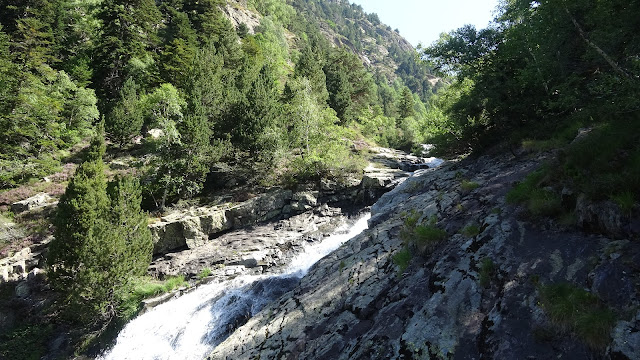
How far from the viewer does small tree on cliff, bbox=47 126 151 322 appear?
49.6 ft

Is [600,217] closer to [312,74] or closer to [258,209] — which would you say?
[258,209]

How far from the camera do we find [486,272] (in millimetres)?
6324

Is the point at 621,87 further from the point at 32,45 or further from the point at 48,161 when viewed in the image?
the point at 32,45

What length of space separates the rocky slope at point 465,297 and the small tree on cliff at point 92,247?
9790 millimetres

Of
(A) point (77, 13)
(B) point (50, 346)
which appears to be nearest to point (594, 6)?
(B) point (50, 346)

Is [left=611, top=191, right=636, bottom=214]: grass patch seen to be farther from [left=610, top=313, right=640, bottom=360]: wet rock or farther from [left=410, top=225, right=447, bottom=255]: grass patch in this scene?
[left=410, top=225, right=447, bottom=255]: grass patch

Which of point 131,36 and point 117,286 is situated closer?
point 117,286

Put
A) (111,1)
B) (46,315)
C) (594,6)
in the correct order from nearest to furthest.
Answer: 1. (594,6)
2. (46,315)
3. (111,1)

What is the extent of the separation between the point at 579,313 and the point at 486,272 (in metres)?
1.94

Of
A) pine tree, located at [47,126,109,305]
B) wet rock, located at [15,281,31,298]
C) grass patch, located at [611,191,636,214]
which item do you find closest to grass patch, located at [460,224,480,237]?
grass patch, located at [611,191,636,214]

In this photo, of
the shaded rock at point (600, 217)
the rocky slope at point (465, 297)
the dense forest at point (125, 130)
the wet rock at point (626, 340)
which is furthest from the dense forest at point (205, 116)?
the wet rock at point (626, 340)

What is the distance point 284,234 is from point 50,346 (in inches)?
577

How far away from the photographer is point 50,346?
1628 cm

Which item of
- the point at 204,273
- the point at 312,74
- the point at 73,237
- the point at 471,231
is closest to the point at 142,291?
the point at 204,273
